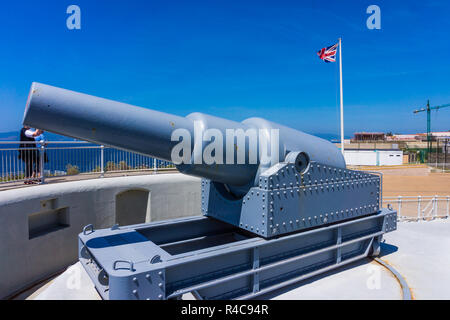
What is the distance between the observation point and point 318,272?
13.8ft

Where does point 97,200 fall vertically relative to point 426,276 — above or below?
above

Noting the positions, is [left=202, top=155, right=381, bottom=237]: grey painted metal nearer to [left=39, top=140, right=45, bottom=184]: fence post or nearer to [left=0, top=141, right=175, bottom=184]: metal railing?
[left=0, top=141, right=175, bottom=184]: metal railing

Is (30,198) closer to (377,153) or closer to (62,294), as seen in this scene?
(62,294)

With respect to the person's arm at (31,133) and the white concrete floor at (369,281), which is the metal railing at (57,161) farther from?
the white concrete floor at (369,281)

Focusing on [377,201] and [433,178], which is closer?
[377,201]

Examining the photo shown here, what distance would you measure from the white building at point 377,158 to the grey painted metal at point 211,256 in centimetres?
3345

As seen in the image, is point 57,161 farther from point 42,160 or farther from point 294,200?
point 294,200

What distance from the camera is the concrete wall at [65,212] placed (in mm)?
4949

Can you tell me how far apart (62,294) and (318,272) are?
10.4 ft

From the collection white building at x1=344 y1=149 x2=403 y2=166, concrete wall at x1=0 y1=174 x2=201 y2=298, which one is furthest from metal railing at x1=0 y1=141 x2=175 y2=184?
white building at x1=344 y1=149 x2=403 y2=166

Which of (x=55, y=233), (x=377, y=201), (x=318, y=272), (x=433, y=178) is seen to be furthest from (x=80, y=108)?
(x=433, y=178)

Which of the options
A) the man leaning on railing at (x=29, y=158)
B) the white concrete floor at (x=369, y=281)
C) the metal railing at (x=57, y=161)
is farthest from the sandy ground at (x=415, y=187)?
the man leaning on railing at (x=29, y=158)

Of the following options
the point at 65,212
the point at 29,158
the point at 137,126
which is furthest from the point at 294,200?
the point at 29,158

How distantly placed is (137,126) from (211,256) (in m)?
1.40
